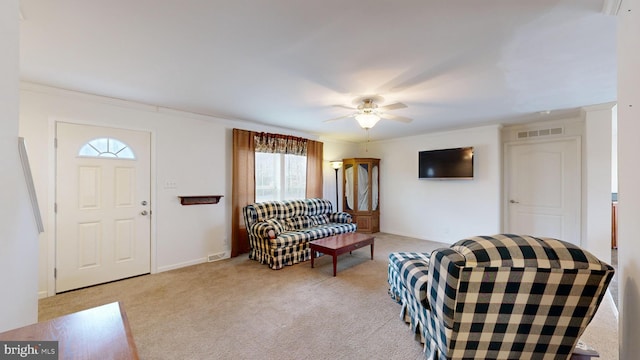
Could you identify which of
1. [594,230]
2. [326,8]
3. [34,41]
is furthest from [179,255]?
[594,230]

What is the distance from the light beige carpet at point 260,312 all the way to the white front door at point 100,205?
0.25 metres

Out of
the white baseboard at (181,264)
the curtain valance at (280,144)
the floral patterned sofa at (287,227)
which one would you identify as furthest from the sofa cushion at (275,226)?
the curtain valance at (280,144)

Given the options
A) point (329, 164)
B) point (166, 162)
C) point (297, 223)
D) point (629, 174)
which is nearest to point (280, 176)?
point (297, 223)

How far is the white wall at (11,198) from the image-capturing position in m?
1.14

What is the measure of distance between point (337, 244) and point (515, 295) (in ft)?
8.46

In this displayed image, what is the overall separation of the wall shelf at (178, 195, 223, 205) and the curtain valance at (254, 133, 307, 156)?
3.78 feet

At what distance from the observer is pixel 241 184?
14.7 feet

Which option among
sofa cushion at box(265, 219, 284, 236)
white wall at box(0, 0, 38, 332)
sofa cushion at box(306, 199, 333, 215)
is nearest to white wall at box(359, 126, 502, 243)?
sofa cushion at box(306, 199, 333, 215)

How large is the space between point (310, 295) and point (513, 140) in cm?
469

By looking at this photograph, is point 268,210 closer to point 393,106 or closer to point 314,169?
point 314,169

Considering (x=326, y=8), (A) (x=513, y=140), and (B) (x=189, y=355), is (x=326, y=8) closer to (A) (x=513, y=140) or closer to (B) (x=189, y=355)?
(B) (x=189, y=355)

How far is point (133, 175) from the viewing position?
350 cm

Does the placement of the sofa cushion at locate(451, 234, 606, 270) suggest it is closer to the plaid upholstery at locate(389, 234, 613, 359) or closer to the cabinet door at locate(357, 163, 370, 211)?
the plaid upholstery at locate(389, 234, 613, 359)

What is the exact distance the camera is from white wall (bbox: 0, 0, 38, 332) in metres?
1.14
